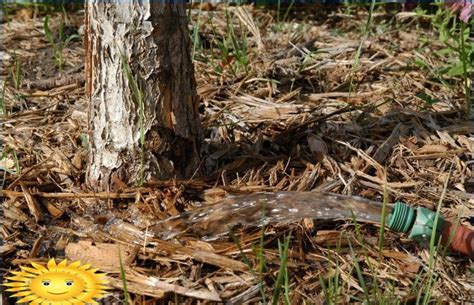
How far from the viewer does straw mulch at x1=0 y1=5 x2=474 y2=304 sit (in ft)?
7.30

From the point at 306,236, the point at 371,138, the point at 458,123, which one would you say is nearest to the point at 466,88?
the point at 458,123

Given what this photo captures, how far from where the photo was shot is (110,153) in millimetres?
2531

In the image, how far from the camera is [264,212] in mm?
2396

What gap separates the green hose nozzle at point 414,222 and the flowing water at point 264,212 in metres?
0.09

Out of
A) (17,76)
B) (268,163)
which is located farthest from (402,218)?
(17,76)

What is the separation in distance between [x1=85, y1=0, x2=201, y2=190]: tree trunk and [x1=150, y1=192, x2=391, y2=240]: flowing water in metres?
0.23

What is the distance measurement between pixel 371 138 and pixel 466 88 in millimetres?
460

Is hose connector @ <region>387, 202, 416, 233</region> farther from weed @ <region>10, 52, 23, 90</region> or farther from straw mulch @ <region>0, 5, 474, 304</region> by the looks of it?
weed @ <region>10, 52, 23, 90</region>

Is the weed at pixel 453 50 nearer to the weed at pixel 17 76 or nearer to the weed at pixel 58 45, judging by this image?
the weed at pixel 58 45

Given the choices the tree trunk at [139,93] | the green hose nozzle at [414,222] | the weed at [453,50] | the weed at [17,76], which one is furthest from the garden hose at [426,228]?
the weed at [17,76]

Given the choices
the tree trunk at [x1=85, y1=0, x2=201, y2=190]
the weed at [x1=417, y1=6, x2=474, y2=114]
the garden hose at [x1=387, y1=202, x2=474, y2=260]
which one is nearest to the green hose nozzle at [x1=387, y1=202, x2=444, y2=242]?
the garden hose at [x1=387, y1=202, x2=474, y2=260]

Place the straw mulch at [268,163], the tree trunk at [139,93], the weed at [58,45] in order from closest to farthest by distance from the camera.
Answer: the straw mulch at [268,163]
the tree trunk at [139,93]
the weed at [58,45]

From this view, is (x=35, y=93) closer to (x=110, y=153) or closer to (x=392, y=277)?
(x=110, y=153)

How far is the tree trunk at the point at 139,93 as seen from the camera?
2377mm
